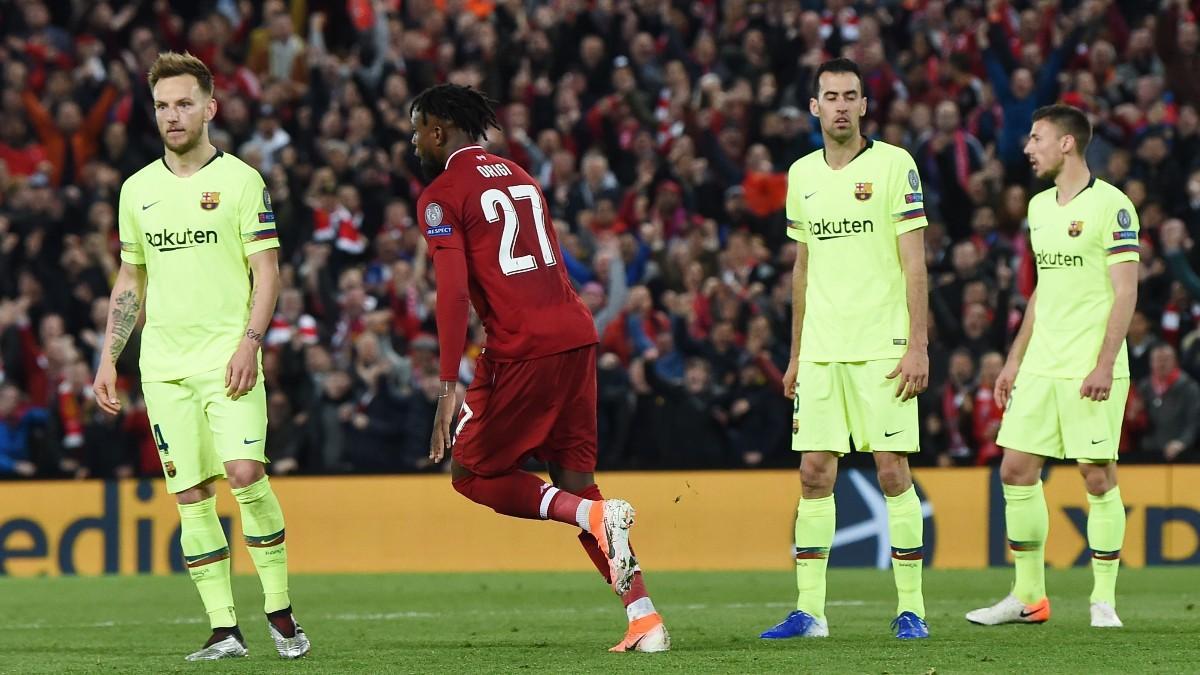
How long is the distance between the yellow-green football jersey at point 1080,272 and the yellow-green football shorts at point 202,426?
4039 millimetres

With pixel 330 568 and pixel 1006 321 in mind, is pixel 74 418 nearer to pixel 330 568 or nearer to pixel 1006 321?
pixel 330 568

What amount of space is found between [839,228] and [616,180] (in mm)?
10650

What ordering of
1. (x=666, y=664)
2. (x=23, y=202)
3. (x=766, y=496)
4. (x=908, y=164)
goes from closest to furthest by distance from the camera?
1. (x=666, y=664)
2. (x=908, y=164)
3. (x=766, y=496)
4. (x=23, y=202)

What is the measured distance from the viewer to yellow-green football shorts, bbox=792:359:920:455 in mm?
8398

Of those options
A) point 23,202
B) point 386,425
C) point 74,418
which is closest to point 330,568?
point 386,425

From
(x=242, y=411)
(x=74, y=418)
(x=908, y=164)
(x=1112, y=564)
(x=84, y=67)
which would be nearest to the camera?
(x=242, y=411)

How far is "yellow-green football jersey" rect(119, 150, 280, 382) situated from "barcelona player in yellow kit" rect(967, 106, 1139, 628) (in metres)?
3.97

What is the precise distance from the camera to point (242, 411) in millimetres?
7934

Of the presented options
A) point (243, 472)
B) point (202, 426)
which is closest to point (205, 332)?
point (202, 426)

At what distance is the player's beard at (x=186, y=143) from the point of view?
26.5 feet

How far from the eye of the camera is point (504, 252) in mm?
7875

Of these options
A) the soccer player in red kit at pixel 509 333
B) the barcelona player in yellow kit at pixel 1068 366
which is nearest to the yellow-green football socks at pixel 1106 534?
the barcelona player in yellow kit at pixel 1068 366

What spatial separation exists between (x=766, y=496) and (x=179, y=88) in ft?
28.0

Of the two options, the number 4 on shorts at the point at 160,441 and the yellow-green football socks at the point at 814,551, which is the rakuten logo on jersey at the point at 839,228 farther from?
the number 4 on shorts at the point at 160,441
